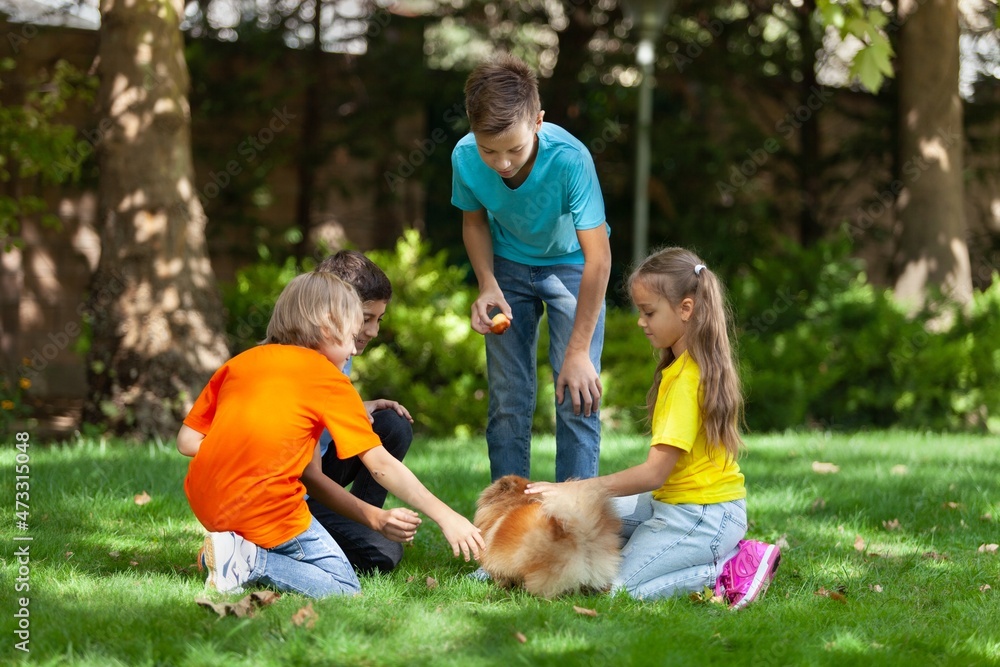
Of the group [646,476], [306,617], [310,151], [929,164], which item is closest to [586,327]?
[646,476]

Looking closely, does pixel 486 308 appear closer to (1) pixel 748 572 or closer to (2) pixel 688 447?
(2) pixel 688 447

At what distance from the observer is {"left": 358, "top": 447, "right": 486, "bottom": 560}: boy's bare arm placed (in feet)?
10.3

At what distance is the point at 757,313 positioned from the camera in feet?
29.0

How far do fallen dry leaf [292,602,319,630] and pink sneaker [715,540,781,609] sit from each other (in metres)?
1.44

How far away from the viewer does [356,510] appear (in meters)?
3.39

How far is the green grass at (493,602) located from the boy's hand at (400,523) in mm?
216

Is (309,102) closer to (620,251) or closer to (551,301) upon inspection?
(620,251)

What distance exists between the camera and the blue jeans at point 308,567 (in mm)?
3223

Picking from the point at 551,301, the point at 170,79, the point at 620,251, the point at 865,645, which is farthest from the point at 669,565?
the point at 620,251

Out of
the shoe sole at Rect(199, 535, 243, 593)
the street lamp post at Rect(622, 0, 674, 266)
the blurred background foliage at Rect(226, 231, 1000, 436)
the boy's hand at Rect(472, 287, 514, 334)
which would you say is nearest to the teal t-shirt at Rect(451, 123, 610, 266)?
the boy's hand at Rect(472, 287, 514, 334)

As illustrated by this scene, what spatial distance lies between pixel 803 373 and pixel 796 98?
13.7ft

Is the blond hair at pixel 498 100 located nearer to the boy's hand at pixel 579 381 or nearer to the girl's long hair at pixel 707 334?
the girl's long hair at pixel 707 334

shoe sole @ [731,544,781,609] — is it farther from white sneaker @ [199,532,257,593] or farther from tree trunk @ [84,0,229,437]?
tree trunk @ [84,0,229,437]

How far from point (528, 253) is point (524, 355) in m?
0.44
